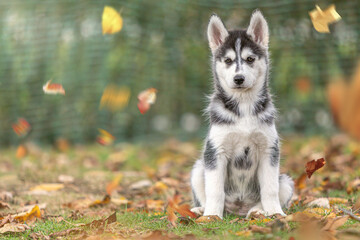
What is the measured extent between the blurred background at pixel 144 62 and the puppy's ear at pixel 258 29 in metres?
4.87

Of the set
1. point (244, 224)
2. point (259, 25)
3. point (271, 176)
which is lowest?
point (244, 224)

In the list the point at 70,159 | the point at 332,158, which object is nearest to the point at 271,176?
the point at 332,158

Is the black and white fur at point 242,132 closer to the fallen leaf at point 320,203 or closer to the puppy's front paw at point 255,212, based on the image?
the puppy's front paw at point 255,212

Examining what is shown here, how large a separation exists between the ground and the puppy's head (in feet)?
3.58

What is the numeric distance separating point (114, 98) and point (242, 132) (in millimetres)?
5769

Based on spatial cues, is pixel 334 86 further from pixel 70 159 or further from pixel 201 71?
pixel 70 159

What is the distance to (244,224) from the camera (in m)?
3.46

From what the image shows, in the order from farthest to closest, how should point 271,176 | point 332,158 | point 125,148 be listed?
point 125,148 → point 332,158 → point 271,176

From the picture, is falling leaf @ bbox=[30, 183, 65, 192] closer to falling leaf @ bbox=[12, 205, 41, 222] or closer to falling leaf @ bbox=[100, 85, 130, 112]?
falling leaf @ bbox=[12, 205, 41, 222]

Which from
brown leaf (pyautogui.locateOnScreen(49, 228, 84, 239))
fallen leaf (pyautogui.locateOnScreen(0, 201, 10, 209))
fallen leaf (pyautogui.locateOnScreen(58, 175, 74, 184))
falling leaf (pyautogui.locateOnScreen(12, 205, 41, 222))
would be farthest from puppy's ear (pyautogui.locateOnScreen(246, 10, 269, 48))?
fallen leaf (pyautogui.locateOnScreen(58, 175, 74, 184))

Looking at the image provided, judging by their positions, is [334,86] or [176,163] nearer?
[176,163]

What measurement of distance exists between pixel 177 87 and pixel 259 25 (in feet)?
17.9

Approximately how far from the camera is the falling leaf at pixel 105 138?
9164 millimetres

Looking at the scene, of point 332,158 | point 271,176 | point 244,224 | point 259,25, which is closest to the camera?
point 244,224
